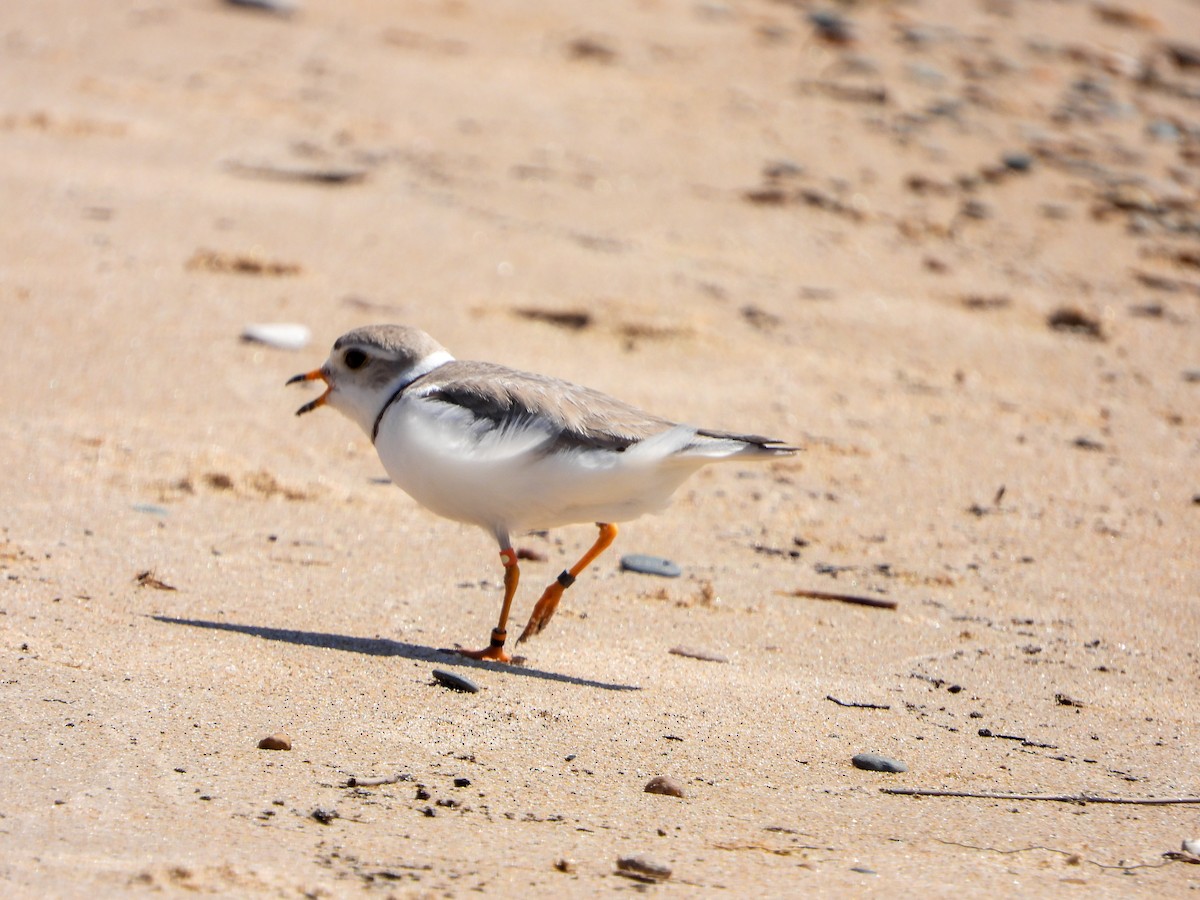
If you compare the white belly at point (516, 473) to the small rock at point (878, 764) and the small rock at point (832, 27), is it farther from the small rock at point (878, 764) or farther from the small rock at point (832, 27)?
the small rock at point (832, 27)

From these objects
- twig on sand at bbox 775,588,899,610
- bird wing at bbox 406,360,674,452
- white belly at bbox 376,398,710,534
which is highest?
bird wing at bbox 406,360,674,452

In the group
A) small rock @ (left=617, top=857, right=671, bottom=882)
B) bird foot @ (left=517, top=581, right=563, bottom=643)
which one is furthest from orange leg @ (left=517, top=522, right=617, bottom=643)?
small rock @ (left=617, top=857, right=671, bottom=882)

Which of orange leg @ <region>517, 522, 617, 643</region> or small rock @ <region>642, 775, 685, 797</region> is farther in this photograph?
orange leg @ <region>517, 522, 617, 643</region>

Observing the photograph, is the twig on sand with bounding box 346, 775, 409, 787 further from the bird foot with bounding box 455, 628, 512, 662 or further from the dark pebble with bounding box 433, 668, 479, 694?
the bird foot with bounding box 455, 628, 512, 662

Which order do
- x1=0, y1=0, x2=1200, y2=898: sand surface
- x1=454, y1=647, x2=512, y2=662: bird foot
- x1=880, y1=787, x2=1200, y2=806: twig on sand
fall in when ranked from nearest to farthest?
x1=0, y1=0, x2=1200, y2=898: sand surface, x1=880, y1=787, x2=1200, y2=806: twig on sand, x1=454, y1=647, x2=512, y2=662: bird foot

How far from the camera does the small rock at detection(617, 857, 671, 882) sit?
9.41ft

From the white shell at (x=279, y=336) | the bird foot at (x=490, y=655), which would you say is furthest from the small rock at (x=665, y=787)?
the white shell at (x=279, y=336)

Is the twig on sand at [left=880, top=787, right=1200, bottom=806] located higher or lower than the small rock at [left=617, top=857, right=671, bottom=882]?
lower

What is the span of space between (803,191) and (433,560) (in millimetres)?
4816

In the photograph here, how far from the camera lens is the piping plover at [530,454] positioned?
4262 mm

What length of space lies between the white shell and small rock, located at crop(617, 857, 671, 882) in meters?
4.14

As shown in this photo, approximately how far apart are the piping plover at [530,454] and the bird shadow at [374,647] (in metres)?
0.10

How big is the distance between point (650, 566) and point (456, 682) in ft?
4.60

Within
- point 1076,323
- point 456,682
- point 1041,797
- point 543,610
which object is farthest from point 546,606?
point 1076,323
